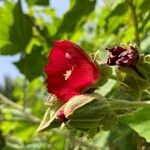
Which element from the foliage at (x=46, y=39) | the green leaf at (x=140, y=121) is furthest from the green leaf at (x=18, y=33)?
the green leaf at (x=140, y=121)

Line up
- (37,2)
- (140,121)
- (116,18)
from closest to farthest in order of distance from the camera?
(140,121) < (116,18) < (37,2)

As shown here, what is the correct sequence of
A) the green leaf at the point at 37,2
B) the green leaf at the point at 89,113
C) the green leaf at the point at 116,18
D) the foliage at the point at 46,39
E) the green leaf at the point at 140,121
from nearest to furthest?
the green leaf at the point at 89,113
the green leaf at the point at 140,121
the foliage at the point at 46,39
the green leaf at the point at 116,18
the green leaf at the point at 37,2

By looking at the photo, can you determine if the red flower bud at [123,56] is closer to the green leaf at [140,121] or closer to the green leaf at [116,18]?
the green leaf at [140,121]

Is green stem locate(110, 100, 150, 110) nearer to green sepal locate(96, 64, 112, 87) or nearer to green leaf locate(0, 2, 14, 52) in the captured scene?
green sepal locate(96, 64, 112, 87)

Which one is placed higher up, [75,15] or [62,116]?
[62,116]

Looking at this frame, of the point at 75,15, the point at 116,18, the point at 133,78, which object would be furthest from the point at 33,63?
the point at 133,78

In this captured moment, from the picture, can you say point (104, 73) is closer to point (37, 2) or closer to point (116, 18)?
point (116, 18)

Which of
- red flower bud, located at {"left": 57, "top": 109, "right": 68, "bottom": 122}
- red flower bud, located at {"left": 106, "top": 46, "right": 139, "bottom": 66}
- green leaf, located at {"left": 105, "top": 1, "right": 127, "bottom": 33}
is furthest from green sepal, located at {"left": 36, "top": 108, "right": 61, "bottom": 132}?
green leaf, located at {"left": 105, "top": 1, "right": 127, "bottom": 33}
